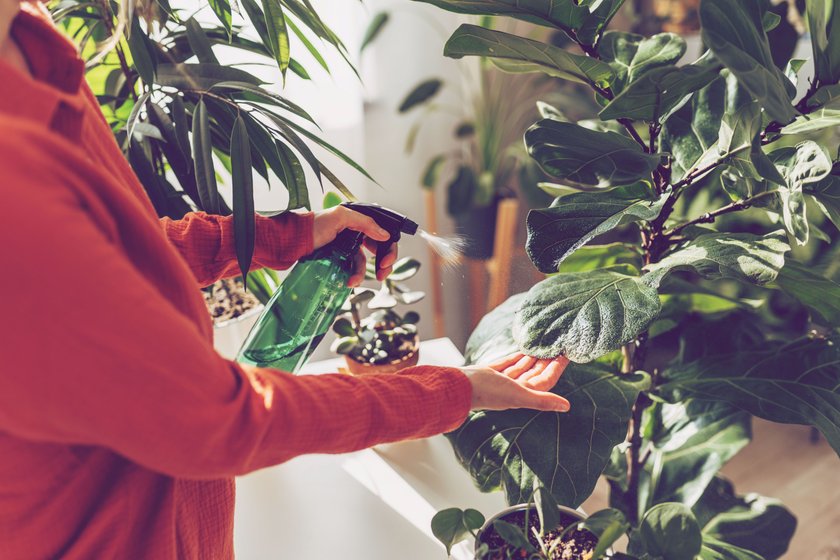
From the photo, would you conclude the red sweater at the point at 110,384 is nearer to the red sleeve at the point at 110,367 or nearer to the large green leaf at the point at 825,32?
the red sleeve at the point at 110,367

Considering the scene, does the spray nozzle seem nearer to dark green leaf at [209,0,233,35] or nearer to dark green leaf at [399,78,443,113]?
dark green leaf at [209,0,233,35]

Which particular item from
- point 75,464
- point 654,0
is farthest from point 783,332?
point 75,464

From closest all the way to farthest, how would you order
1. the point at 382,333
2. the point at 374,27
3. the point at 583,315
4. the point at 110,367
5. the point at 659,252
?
the point at 110,367 < the point at 583,315 < the point at 659,252 < the point at 382,333 < the point at 374,27

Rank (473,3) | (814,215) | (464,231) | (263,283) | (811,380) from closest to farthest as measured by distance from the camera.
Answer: (473,3) → (811,380) → (263,283) → (814,215) → (464,231)

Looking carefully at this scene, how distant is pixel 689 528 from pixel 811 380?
0.84 feet

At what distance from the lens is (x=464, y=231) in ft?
7.16

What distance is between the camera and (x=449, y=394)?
584mm

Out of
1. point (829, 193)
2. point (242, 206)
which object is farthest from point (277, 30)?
point (829, 193)

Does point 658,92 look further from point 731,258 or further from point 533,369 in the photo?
point 533,369

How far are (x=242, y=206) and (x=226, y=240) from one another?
0.27 feet

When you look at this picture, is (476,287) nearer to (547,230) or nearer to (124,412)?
(547,230)

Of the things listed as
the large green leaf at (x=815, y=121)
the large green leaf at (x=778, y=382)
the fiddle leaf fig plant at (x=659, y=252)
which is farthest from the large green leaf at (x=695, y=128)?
the large green leaf at (x=778, y=382)

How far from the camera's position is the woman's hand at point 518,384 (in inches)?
24.1

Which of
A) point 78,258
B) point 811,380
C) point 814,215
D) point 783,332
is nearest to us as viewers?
point 78,258
